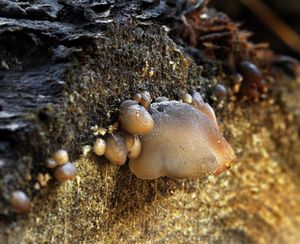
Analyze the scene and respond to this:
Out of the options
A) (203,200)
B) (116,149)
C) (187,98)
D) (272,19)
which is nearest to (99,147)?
(116,149)

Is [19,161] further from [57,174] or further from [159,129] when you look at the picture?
[159,129]

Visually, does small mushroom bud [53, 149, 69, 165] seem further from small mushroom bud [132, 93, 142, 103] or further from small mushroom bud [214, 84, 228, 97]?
small mushroom bud [214, 84, 228, 97]

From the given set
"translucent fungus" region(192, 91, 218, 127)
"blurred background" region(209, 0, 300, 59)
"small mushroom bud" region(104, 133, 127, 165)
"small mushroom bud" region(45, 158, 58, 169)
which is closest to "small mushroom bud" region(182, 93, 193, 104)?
"translucent fungus" region(192, 91, 218, 127)

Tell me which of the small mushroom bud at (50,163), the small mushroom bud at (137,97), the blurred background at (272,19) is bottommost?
the blurred background at (272,19)

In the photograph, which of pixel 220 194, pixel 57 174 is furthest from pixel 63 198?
pixel 220 194

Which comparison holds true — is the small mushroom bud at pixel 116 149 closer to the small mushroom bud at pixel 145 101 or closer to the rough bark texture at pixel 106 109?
the rough bark texture at pixel 106 109

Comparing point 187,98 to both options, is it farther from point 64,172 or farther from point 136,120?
point 64,172

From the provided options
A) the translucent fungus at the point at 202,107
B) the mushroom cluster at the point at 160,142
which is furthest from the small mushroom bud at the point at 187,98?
the mushroom cluster at the point at 160,142
